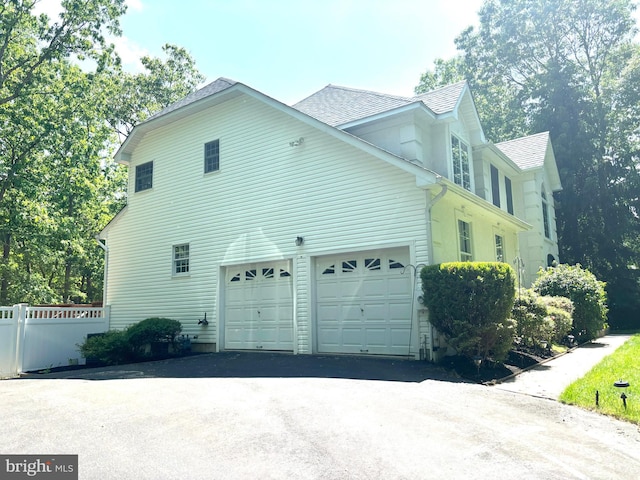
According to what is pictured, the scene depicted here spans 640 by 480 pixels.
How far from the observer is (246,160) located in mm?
13617

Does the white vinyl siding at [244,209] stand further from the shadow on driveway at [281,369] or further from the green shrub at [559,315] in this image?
the green shrub at [559,315]

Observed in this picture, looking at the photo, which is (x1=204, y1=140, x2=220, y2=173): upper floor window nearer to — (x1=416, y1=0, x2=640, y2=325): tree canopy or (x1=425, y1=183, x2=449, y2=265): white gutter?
(x1=425, y1=183, x2=449, y2=265): white gutter

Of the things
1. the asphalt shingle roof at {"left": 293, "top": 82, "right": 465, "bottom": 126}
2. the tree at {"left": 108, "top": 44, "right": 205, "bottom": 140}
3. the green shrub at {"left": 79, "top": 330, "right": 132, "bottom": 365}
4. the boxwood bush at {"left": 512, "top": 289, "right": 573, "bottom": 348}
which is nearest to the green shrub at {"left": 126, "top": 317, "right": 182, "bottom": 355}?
the green shrub at {"left": 79, "top": 330, "right": 132, "bottom": 365}

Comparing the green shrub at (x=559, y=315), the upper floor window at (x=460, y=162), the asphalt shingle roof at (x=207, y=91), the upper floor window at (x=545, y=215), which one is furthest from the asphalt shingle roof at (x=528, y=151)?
the asphalt shingle roof at (x=207, y=91)

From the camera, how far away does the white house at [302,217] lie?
1073 centimetres

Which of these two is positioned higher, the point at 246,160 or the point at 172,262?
the point at 246,160

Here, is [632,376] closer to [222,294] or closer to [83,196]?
[222,294]

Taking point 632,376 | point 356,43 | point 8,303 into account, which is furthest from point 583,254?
point 8,303

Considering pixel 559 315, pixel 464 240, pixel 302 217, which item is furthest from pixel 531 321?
pixel 302 217

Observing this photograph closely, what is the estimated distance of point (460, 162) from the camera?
540 inches

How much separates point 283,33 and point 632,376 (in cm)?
1207

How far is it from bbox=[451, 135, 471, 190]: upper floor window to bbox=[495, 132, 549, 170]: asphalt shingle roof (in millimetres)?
6894

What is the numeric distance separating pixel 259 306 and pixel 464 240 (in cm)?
573

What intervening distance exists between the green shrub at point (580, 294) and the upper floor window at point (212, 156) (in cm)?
1098
